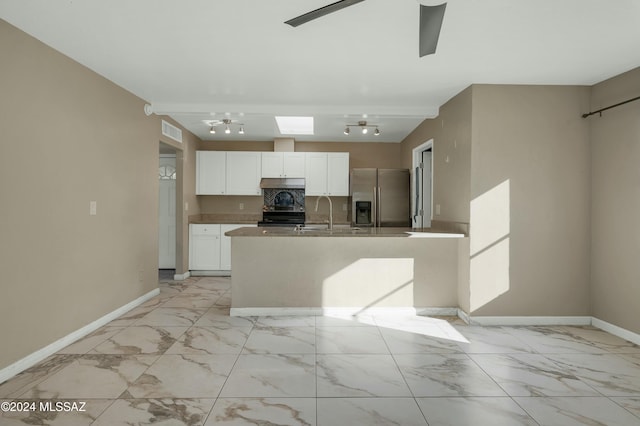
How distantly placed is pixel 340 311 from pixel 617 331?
8.51 feet

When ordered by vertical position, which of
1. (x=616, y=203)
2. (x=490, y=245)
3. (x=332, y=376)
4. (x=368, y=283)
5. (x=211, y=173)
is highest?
(x=211, y=173)

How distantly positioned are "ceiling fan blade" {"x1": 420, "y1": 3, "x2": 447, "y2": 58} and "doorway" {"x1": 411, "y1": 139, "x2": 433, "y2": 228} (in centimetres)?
329

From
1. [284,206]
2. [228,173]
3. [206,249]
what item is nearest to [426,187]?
[284,206]

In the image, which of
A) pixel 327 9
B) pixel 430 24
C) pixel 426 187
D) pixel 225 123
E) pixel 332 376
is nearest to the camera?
pixel 327 9

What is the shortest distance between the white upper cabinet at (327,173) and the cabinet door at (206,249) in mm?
1714

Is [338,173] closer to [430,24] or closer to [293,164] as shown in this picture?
[293,164]

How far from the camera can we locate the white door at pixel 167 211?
6.36 m

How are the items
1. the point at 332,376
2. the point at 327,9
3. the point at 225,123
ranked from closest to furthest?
the point at 327,9
the point at 332,376
the point at 225,123

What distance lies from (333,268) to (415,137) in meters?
2.77

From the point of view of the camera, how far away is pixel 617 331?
332cm

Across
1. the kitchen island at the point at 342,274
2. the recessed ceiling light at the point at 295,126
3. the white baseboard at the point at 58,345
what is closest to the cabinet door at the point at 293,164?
the recessed ceiling light at the point at 295,126

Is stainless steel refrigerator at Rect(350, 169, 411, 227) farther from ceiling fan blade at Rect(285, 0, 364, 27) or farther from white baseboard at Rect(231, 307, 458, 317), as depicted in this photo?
ceiling fan blade at Rect(285, 0, 364, 27)

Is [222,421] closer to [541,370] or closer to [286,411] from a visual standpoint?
[286,411]

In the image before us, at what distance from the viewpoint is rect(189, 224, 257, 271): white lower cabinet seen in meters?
5.89
